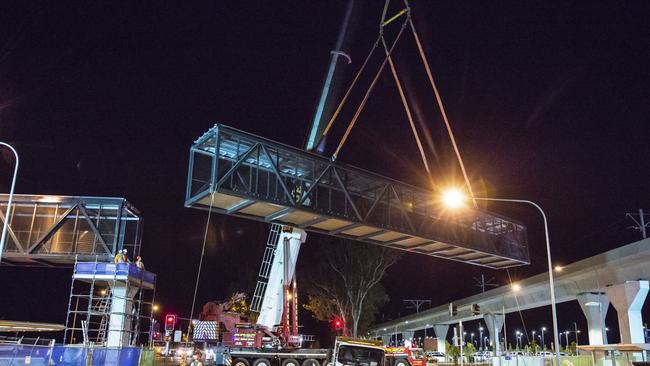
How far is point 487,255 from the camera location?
33.4m

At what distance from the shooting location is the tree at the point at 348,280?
54.4 meters

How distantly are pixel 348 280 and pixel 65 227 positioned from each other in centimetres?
2730

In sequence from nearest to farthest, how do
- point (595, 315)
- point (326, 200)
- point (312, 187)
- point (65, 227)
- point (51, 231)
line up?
point (312, 187) → point (326, 200) → point (51, 231) → point (65, 227) → point (595, 315)

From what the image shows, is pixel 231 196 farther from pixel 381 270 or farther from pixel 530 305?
pixel 530 305

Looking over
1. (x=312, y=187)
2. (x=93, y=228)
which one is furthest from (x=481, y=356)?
(x=312, y=187)

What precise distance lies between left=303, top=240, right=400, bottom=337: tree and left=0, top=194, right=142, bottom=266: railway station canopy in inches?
953

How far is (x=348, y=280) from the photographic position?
180ft

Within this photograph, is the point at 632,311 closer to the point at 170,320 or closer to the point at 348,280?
the point at 348,280

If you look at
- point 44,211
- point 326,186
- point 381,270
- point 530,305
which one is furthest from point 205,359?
point 530,305

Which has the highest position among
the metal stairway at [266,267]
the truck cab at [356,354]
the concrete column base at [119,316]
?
the metal stairway at [266,267]

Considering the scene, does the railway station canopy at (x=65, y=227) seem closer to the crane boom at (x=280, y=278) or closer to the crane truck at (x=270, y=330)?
the crane truck at (x=270, y=330)

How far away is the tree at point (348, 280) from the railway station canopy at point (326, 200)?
2076cm

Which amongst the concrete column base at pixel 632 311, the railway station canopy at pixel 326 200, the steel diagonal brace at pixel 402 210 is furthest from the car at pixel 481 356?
the steel diagonal brace at pixel 402 210

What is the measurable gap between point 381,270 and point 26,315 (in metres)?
43.4
